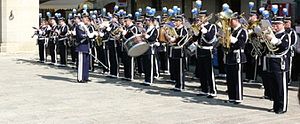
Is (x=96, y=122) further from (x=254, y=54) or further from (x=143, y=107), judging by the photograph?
(x=254, y=54)

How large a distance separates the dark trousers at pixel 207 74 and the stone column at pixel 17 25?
47.9 ft

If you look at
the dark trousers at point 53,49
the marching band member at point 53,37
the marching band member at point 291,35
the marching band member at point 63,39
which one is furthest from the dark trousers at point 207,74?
the dark trousers at point 53,49

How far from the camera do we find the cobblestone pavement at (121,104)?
24.0 ft

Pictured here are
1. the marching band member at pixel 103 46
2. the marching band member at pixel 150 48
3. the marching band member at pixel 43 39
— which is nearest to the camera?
the marching band member at pixel 150 48

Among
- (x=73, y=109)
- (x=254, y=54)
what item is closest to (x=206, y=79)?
(x=254, y=54)

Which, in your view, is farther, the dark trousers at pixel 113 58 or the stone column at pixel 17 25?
the stone column at pixel 17 25

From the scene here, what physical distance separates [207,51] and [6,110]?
3.78 metres

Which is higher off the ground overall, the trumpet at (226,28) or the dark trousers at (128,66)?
the trumpet at (226,28)

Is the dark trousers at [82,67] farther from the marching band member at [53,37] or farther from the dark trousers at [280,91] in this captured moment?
the dark trousers at [280,91]

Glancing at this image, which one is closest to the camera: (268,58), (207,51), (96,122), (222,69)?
(96,122)

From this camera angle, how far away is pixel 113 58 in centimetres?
1289

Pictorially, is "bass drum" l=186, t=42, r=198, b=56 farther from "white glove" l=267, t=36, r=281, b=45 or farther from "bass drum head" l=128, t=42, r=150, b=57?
"white glove" l=267, t=36, r=281, b=45

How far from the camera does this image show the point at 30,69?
49.7 ft

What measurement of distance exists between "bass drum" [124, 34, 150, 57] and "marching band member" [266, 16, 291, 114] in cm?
343
